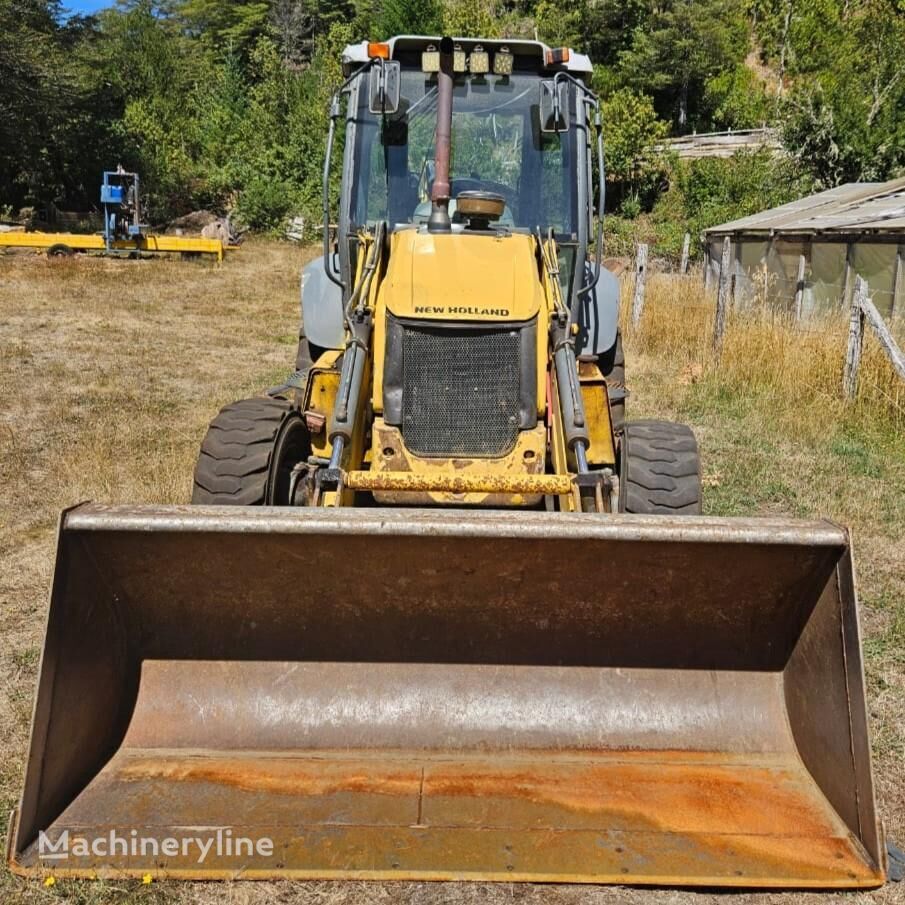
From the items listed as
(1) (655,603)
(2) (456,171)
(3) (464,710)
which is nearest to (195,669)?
(3) (464,710)

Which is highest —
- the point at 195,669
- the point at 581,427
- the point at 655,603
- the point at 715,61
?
the point at 715,61

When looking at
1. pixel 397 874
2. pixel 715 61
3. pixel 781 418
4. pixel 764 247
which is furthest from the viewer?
pixel 715 61

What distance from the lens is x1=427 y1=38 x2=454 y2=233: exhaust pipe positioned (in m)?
4.22

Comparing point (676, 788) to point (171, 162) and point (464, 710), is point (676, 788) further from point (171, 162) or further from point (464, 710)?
point (171, 162)

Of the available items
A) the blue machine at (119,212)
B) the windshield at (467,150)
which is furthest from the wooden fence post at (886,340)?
the blue machine at (119,212)

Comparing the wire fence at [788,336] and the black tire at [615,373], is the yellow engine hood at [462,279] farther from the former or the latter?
the wire fence at [788,336]

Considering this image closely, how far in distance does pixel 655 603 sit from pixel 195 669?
1511 millimetres

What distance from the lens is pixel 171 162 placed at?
117 feet

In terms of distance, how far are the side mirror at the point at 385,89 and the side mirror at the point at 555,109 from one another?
752mm

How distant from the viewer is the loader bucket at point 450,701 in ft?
8.55

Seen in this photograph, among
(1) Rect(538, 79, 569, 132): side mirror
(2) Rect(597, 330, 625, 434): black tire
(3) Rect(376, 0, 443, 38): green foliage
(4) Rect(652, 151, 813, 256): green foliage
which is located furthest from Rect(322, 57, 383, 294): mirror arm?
(3) Rect(376, 0, 443, 38): green foliage

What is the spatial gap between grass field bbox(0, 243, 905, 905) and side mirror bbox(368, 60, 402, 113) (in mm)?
2601

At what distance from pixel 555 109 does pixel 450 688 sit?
3103mm

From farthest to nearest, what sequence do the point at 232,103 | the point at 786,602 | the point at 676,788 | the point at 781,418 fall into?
1. the point at 232,103
2. the point at 781,418
3. the point at 786,602
4. the point at 676,788
